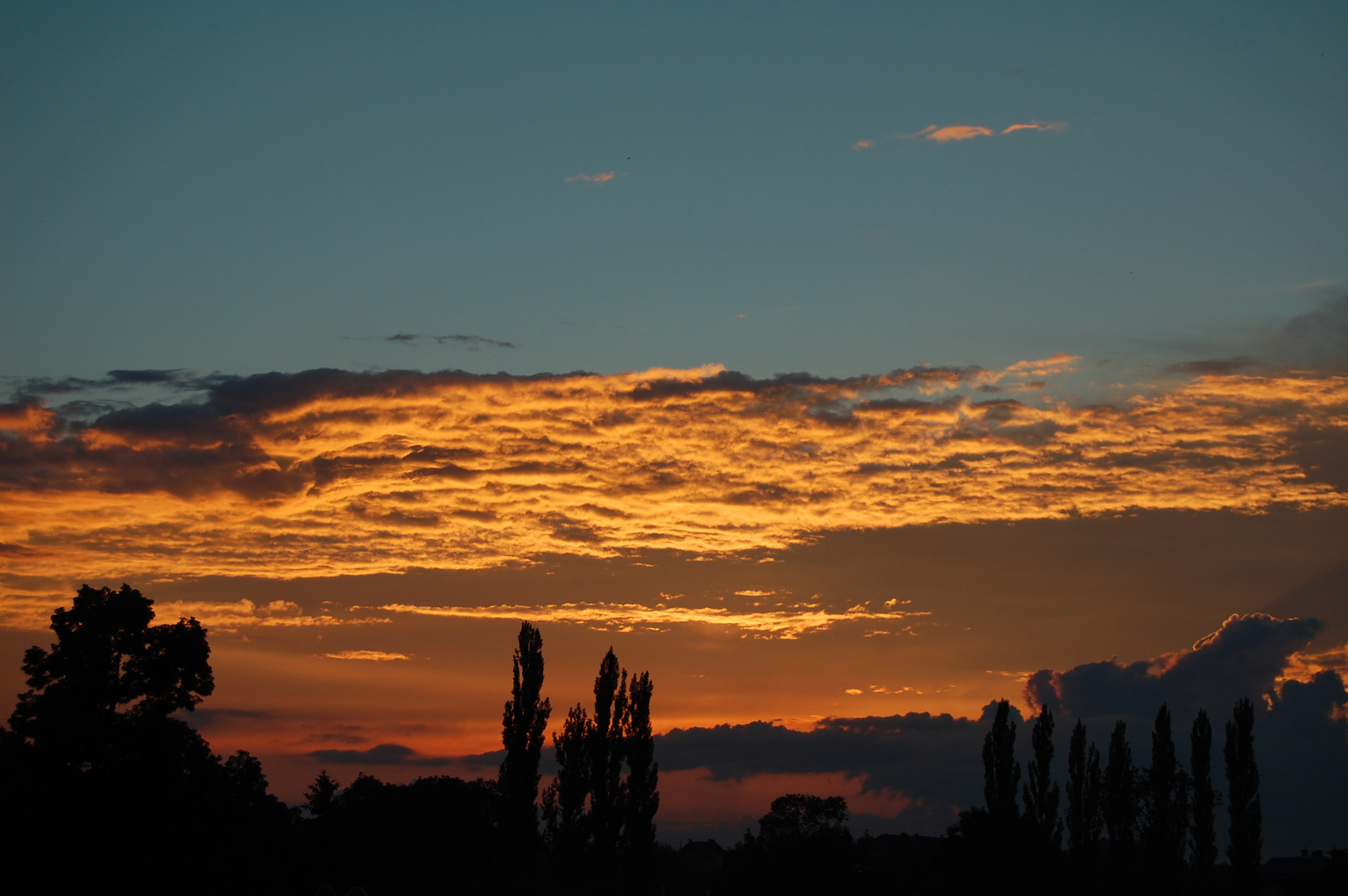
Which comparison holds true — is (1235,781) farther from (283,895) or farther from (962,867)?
(283,895)

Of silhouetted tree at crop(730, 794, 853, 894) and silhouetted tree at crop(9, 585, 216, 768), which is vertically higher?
silhouetted tree at crop(9, 585, 216, 768)

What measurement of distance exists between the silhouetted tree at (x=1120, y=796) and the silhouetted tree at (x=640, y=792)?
102ft

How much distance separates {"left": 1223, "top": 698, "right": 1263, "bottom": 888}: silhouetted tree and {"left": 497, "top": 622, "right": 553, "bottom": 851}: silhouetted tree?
42849 mm

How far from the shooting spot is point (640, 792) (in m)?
63.1

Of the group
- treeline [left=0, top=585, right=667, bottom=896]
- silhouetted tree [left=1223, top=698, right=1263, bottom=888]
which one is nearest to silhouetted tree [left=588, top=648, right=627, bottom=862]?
treeline [left=0, top=585, right=667, bottom=896]

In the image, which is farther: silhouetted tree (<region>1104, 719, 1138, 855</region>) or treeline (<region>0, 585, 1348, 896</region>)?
silhouetted tree (<region>1104, 719, 1138, 855</region>)

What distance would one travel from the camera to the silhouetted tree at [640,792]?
Answer: 61.3m

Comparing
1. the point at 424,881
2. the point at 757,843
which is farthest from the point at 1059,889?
the point at 424,881

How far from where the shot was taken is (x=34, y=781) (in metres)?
34.2

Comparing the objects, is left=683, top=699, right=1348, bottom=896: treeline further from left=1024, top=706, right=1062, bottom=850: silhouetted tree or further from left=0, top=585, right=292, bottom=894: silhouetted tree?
left=0, top=585, right=292, bottom=894: silhouetted tree

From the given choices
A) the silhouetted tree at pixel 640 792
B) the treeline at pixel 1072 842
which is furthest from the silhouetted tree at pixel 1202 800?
the silhouetted tree at pixel 640 792

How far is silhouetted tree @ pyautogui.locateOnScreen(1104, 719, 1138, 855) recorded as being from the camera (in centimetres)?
7269

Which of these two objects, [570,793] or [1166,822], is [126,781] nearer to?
[570,793]

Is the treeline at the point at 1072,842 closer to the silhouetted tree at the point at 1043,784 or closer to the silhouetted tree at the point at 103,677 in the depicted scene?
the silhouetted tree at the point at 1043,784
